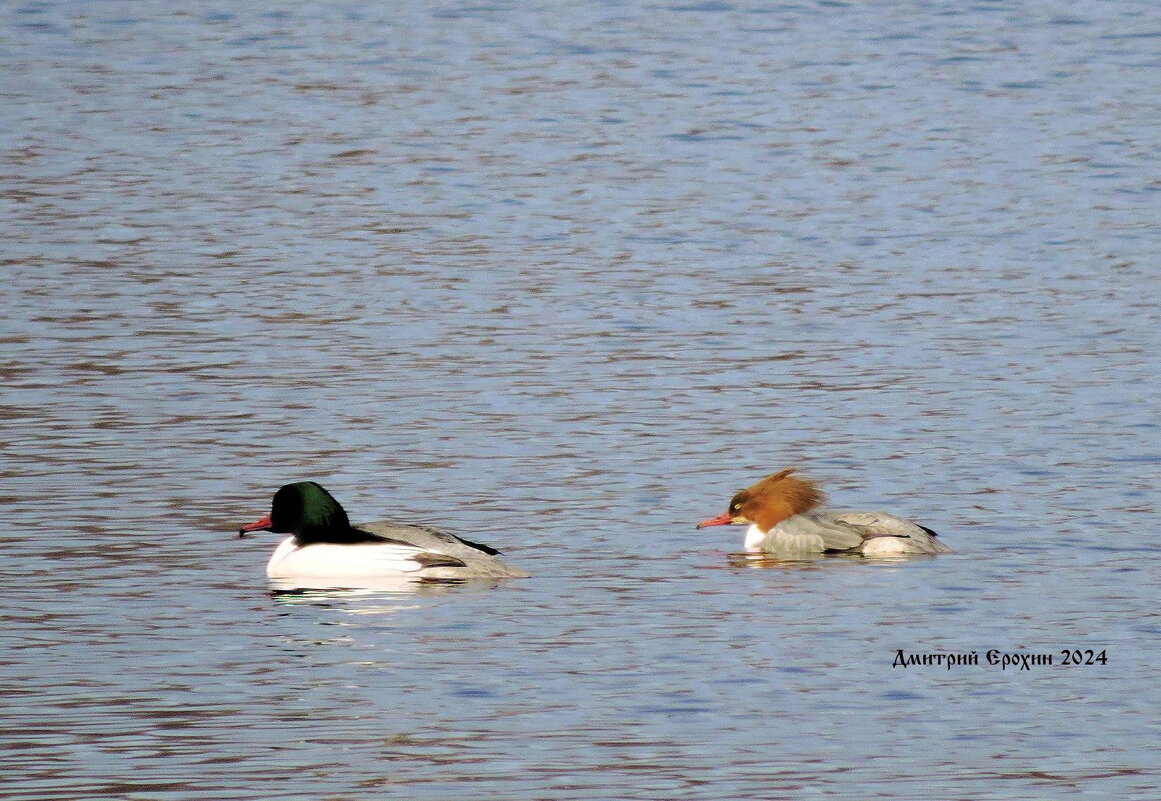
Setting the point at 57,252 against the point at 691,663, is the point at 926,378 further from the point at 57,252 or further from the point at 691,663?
the point at 57,252

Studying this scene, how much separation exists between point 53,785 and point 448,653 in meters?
2.26

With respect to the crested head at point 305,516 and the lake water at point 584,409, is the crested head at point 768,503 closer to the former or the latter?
the lake water at point 584,409

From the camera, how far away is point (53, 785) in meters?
8.07

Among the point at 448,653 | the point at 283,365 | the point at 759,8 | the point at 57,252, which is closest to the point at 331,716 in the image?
the point at 448,653

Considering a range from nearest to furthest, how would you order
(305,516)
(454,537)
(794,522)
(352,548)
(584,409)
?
1. (454,537)
2. (352,548)
3. (305,516)
4. (794,522)
5. (584,409)

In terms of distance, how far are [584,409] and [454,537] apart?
3.61 meters

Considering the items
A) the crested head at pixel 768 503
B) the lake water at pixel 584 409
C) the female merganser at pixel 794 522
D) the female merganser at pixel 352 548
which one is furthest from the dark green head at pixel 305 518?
the crested head at pixel 768 503

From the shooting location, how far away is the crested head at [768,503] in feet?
40.7

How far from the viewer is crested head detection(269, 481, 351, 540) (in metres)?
12.1

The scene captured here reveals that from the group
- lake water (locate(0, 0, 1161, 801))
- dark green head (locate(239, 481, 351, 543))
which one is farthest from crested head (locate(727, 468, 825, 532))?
dark green head (locate(239, 481, 351, 543))

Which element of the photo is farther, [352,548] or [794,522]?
[794,522]

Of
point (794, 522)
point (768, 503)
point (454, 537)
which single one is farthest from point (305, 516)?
point (794, 522)

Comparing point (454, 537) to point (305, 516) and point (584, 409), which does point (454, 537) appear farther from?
point (584, 409)

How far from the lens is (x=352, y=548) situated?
471 inches
